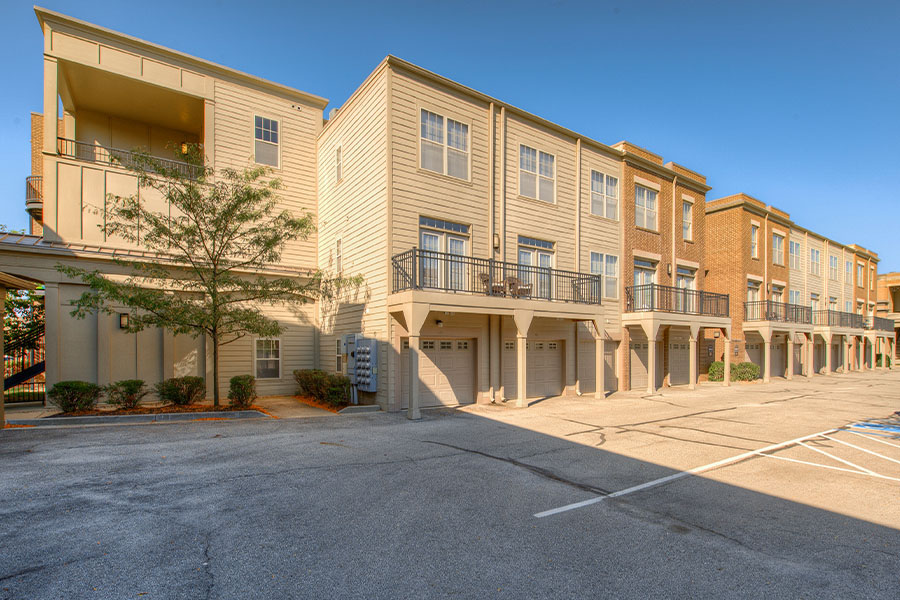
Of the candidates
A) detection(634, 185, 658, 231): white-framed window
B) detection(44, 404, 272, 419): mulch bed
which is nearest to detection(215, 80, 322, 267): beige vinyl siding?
detection(44, 404, 272, 419): mulch bed

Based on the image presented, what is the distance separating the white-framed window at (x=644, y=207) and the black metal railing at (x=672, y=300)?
2874 millimetres

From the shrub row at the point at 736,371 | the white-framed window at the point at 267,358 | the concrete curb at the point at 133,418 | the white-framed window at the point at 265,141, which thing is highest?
the white-framed window at the point at 265,141

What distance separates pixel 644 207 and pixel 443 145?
10636 millimetres

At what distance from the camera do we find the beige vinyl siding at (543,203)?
50.6ft

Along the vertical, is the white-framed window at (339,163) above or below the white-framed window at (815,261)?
above

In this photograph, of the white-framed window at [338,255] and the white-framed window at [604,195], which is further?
the white-framed window at [604,195]

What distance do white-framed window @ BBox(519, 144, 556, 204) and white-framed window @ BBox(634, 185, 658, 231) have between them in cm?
519

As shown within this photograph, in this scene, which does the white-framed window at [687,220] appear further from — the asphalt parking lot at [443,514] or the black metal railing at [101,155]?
the black metal railing at [101,155]

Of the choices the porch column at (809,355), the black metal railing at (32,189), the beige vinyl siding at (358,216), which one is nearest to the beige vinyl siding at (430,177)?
the beige vinyl siding at (358,216)

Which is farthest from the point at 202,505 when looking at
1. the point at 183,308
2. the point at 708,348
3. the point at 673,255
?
the point at 708,348

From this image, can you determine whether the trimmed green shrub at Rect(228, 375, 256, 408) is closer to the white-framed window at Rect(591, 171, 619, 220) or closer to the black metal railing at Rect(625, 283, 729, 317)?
the white-framed window at Rect(591, 171, 619, 220)

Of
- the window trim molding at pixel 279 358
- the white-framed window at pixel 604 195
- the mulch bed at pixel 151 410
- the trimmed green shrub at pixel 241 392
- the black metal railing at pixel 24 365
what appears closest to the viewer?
the mulch bed at pixel 151 410

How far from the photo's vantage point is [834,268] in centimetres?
Result: 3481

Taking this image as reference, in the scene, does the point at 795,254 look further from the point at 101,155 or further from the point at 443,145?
the point at 101,155
